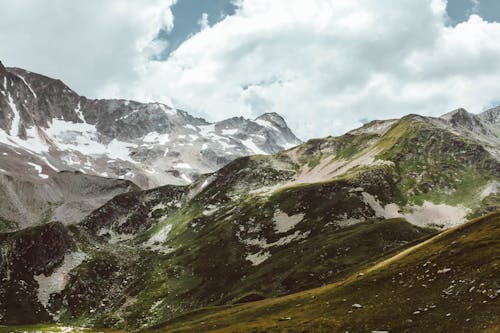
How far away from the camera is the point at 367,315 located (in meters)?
48.9

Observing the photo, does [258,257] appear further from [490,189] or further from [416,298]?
[416,298]

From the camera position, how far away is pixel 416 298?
→ 160 feet

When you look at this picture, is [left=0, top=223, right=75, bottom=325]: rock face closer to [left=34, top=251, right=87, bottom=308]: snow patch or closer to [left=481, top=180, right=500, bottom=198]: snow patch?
[left=34, top=251, right=87, bottom=308]: snow patch

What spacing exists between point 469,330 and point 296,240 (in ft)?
452

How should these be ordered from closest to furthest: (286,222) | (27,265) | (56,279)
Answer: (56,279)
(27,265)
(286,222)

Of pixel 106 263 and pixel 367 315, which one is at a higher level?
pixel 106 263

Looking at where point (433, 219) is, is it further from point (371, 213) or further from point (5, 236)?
point (5, 236)

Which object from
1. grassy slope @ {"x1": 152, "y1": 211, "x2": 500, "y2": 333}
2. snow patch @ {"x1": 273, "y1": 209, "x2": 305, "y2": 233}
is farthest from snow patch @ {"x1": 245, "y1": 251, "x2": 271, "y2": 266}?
grassy slope @ {"x1": 152, "y1": 211, "x2": 500, "y2": 333}

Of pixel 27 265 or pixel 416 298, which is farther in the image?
pixel 27 265

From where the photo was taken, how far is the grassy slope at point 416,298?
41.0 m

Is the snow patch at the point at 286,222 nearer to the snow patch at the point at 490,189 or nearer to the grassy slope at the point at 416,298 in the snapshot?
the snow patch at the point at 490,189

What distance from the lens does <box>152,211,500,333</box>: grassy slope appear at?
41.0 metres

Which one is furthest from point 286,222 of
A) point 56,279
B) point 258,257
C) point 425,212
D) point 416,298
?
point 416,298

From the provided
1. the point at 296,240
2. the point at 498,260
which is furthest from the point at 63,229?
the point at 498,260
